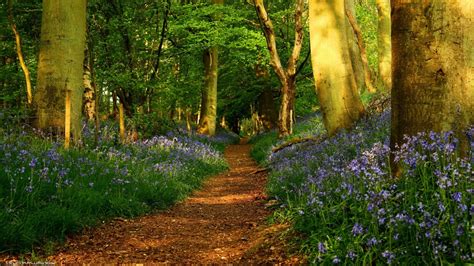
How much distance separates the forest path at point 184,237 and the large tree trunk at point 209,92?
48.5ft

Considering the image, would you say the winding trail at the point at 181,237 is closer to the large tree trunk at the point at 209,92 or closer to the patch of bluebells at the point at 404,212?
the patch of bluebells at the point at 404,212

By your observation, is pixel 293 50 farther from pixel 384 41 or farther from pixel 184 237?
pixel 184 237

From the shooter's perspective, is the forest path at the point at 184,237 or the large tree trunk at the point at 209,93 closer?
the forest path at the point at 184,237

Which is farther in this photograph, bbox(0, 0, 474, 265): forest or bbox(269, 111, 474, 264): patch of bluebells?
bbox(0, 0, 474, 265): forest

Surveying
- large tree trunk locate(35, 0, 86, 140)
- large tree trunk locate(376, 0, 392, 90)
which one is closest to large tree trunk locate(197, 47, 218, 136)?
large tree trunk locate(376, 0, 392, 90)

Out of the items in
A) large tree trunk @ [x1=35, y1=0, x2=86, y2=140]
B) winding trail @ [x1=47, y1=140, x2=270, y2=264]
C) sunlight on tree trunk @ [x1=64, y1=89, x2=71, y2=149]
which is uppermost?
large tree trunk @ [x1=35, y1=0, x2=86, y2=140]

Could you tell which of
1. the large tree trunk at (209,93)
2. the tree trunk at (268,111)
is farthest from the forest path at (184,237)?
the tree trunk at (268,111)

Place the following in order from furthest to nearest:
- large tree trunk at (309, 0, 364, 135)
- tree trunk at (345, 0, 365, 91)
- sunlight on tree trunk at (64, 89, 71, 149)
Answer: tree trunk at (345, 0, 365, 91)
large tree trunk at (309, 0, 364, 135)
sunlight on tree trunk at (64, 89, 71, 149)

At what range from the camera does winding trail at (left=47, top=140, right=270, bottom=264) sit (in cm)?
421

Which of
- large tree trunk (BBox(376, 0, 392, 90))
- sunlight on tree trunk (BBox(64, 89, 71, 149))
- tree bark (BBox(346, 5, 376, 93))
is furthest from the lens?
tree bark (BBox(346, 5, 376, 93))

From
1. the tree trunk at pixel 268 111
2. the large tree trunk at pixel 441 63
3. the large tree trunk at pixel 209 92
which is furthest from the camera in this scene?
the tree trunk at pixel 268 111

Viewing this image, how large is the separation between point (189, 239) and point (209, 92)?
1765 centimetres

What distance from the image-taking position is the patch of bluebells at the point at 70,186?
4.14 meters

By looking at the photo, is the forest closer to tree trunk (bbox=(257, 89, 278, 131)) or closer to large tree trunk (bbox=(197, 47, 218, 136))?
large tree trunk (bbox=(197, 47, 218, 136))
